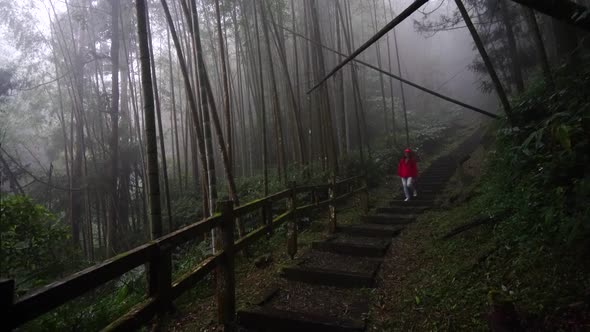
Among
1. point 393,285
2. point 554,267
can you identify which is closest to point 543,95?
point 554,267

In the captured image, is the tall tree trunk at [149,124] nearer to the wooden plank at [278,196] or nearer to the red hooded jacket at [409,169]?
the wooden plank at [278,196]

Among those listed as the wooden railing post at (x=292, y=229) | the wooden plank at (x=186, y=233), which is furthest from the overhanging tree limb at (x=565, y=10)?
the wooden railing post at (x=292, y=229)

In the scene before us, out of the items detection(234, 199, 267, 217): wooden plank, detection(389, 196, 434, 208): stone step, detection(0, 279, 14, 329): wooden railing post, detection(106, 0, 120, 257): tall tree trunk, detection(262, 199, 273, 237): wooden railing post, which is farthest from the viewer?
detection(106, 0, 120, 257): tall tree trunk

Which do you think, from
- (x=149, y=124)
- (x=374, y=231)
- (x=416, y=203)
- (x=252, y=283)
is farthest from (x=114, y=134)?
(x=416, y=203)

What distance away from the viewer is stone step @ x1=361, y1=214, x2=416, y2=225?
5720 millimetres

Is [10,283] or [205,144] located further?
[205,144]

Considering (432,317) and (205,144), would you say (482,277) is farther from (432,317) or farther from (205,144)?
(205,144)

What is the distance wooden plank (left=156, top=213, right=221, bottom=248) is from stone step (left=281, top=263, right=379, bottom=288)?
4.85 feet

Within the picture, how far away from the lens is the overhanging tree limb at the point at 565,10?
153 cm

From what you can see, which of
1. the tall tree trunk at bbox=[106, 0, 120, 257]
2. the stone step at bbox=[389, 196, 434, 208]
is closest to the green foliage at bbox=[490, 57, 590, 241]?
the stone step at bbox=[389, 196, 434, 208]

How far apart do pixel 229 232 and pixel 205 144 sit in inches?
87.2

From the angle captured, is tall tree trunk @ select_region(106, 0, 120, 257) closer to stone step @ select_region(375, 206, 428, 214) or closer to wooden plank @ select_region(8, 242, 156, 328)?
stone step @ select_region(375, 206, 428, 214)

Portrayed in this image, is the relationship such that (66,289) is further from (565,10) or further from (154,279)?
(565,10)

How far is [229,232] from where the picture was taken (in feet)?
9.16
